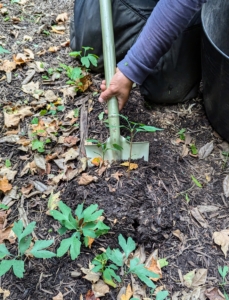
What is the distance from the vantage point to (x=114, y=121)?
69.1 inches

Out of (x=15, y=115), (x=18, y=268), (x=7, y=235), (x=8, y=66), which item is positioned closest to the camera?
(x=18, y=268)

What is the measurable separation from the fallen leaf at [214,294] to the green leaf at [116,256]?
0.35 metres

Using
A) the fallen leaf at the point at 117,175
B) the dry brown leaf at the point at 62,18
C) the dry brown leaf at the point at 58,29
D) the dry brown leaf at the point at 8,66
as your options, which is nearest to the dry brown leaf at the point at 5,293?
the fallen leaf at the point at 117,175

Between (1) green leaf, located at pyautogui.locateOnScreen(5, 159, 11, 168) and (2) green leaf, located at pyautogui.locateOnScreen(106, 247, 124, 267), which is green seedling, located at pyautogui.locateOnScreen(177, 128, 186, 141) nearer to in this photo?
(2) green leaf, located at pyautogui.locateOnScreen(106, 247, 124, 267)

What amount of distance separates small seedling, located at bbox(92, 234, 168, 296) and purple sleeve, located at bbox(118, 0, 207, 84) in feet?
2.53

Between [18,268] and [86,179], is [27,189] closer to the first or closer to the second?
[86,179]

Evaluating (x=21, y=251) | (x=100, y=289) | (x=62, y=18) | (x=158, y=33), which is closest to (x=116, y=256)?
(x=100, y=289)

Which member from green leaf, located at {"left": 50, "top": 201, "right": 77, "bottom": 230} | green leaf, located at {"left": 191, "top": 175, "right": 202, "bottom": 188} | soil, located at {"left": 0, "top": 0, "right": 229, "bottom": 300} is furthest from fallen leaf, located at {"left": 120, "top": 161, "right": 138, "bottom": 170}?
green leaf, located at {"left": 50, "top": 201, "right": 77, "bottom": 230}

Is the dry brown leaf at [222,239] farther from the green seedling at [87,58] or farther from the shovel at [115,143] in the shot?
the green seedling at [87,58]

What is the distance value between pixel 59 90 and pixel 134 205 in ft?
3.15

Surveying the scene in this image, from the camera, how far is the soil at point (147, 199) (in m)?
1.45

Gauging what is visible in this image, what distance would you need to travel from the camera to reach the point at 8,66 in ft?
7.61

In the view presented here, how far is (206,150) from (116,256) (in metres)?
0.81

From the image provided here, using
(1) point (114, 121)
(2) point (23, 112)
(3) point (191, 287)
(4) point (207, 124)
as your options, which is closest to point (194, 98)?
(4) point (207, 124)
